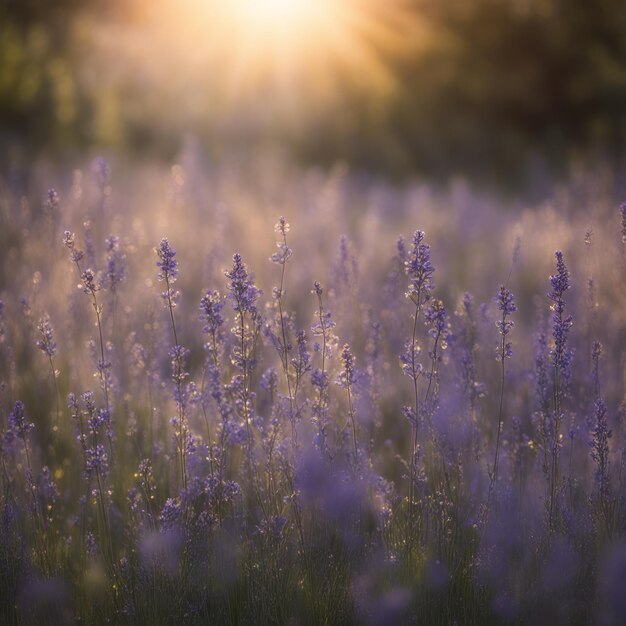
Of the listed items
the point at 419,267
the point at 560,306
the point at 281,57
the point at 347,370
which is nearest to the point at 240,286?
the point at 347,370

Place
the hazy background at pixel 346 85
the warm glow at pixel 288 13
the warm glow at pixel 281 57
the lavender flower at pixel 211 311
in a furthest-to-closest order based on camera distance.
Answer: the warm glow at pixel 288 13
the warm glow at pixel 281 57
the hazy background at pixel 346 85
the lavender flower at pixel 211 311

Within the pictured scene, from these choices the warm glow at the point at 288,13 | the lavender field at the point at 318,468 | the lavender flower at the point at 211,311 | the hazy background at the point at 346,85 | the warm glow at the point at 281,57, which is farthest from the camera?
the warm glow at the point at 288,13

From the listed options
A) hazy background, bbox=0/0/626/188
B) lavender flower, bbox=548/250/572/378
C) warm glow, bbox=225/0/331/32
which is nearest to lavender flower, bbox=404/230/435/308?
lavender flower, bbox=548/250/572/378

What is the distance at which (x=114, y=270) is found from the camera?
10.4ft

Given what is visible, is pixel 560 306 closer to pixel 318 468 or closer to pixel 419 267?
pixel 419 267

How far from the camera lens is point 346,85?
14.8 meters

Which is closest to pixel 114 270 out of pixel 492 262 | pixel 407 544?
pixel 407 544

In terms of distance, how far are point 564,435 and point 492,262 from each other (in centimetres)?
324

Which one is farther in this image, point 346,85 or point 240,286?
point 346,85

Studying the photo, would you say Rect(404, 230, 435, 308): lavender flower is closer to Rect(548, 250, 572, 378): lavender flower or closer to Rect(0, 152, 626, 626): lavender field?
Rect(0, 152, 626, 626): lavender field

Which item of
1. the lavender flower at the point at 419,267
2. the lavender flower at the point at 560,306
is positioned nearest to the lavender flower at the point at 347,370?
the lavender flower at the point at 419,267

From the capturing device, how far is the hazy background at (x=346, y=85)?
12.0m

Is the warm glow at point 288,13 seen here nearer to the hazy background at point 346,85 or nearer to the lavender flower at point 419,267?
the hazy background at point 346,85

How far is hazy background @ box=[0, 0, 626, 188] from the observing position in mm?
11984
